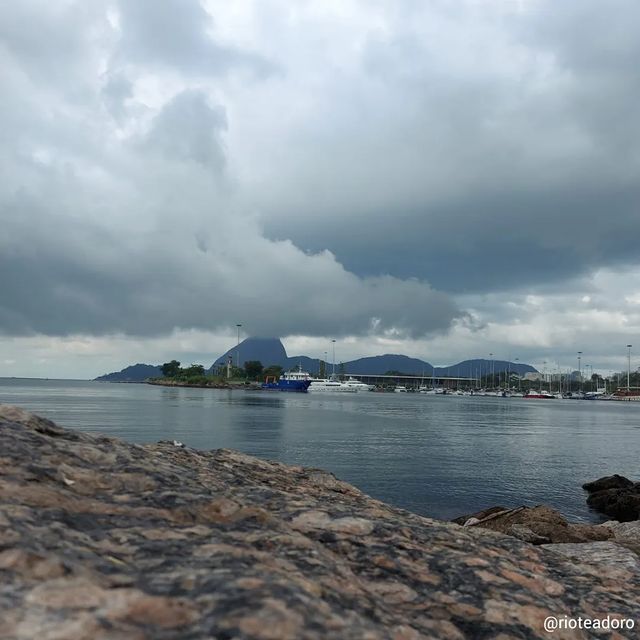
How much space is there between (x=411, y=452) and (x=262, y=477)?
49689 millimetres

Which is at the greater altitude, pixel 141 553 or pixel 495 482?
Answer: pixel 141 553

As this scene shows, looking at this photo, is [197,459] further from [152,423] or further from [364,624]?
[152,423]

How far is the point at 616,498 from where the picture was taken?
3453cm

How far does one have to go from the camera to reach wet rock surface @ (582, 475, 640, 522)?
3281 cm

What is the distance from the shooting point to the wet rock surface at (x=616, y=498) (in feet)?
108

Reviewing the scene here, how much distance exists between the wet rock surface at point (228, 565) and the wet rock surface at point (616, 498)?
102ft

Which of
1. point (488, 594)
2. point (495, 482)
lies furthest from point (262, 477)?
point (495, 482)

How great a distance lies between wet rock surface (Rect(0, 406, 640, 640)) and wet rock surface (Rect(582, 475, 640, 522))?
3102 centimetres

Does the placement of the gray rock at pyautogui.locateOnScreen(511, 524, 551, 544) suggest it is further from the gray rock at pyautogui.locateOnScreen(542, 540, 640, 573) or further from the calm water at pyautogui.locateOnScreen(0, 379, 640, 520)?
the calm water at pyautogui.locateOnScreen(0, 379, 640, 520)

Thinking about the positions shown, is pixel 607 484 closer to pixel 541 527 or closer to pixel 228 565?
pixel 541 527

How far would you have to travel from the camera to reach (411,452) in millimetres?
55312

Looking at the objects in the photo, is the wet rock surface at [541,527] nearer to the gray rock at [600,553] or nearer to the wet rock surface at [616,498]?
the gray rock at [600,553]

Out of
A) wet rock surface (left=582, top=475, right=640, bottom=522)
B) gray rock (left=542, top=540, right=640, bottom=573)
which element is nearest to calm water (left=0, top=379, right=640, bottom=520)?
wet rock surface (left=582, top=475, right=640, bottom=522)

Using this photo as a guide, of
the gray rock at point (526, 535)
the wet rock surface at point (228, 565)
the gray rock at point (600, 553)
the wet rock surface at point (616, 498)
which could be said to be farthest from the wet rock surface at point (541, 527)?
the wet rock surface at point (616, 498)
